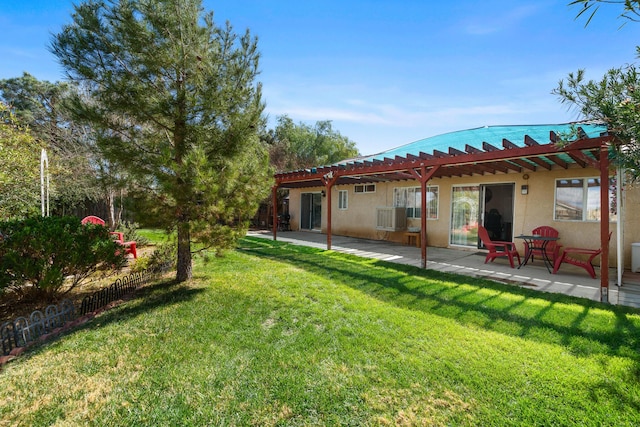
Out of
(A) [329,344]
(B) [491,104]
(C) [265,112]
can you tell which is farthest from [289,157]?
(A) [329,344]

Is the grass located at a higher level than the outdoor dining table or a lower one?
lower

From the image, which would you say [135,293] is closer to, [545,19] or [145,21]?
[145,21]

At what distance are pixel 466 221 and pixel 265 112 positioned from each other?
23.7ft

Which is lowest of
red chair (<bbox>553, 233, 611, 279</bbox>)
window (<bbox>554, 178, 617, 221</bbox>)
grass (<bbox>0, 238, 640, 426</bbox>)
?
grass (<bbox>0, 238, 640, 426</bbox>)

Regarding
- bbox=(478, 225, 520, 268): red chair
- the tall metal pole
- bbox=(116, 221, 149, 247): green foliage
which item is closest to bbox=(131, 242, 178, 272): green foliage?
the tall metal pole

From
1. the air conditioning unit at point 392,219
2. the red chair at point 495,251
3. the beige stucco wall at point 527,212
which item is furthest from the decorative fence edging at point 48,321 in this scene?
the beige stucco wall at point 527,212

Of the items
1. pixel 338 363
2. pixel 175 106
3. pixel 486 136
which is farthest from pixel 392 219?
pixel 338 363

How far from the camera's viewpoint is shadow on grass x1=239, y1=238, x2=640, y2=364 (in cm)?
333

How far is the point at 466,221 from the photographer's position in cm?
942

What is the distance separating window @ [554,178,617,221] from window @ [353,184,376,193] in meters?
5.98

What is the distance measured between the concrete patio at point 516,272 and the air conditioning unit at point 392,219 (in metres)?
1.23

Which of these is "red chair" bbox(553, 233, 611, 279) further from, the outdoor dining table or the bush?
the bush

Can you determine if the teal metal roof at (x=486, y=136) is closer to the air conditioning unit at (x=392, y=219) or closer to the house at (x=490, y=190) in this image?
the house at (x=490, y=190)

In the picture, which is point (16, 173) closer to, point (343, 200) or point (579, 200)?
point (343, 200)
